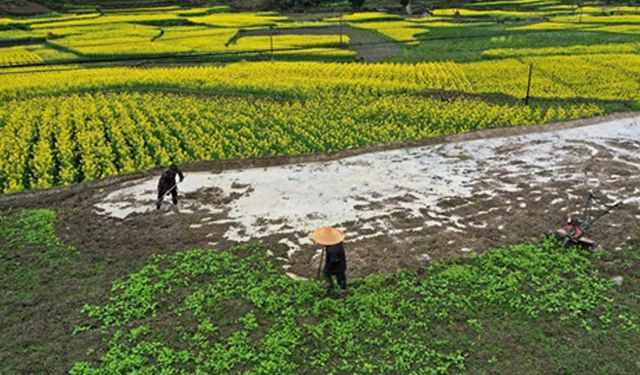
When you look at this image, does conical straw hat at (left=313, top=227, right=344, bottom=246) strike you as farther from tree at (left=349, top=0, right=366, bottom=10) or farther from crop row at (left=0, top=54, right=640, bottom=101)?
tree at (left=349, top=0, right=366, bottom=10)

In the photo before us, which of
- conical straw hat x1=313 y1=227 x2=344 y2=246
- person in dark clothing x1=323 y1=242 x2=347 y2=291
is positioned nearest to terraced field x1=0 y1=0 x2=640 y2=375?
person in dark clothing x1=323 y1=242 x2=347 y2=291

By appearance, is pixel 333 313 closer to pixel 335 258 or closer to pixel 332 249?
pixel 335 258

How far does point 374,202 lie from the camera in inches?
549

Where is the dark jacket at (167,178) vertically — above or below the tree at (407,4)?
below

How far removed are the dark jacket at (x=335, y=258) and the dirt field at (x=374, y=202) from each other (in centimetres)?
113

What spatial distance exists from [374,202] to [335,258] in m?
4.69

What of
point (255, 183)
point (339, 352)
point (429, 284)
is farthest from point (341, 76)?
point (339, 352)

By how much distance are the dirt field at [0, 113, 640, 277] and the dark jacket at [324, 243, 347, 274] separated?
3.72 ft

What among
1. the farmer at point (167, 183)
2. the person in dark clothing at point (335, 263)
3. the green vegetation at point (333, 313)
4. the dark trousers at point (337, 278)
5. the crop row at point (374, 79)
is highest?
Answer: the crop row at point (374, 79)

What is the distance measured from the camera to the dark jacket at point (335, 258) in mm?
9508

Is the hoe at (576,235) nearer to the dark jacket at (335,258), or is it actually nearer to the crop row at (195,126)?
the dark jacket at (335,258)

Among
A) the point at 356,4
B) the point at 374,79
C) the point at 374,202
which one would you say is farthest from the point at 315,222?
the point at 356,4

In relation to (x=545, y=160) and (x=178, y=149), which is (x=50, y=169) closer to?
(x=178, y=149)

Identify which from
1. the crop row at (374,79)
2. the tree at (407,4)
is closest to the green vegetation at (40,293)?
the crop row at (374,79)
